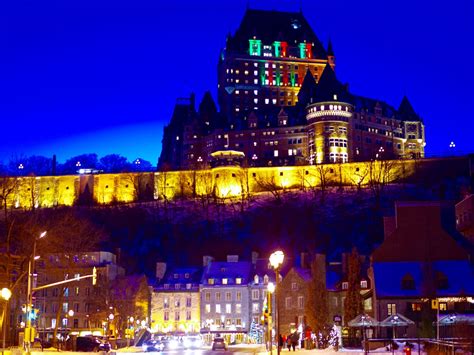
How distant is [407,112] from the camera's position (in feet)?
574

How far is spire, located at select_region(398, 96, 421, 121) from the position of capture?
174 m

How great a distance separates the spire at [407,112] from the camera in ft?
570

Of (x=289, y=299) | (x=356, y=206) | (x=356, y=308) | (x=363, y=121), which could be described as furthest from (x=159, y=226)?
(x=356, y=308)

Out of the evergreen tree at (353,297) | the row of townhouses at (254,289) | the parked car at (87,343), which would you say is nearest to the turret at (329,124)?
the row of townhouses at (254,289)

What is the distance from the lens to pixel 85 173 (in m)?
159

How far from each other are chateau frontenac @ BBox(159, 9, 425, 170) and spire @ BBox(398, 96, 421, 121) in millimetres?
221

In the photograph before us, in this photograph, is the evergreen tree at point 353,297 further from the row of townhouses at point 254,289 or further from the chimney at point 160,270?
the chimney at point 160,270

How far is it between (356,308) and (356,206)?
8518 cm

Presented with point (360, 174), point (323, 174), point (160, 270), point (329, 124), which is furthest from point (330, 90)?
point (160, 270)

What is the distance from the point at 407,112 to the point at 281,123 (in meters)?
29.4

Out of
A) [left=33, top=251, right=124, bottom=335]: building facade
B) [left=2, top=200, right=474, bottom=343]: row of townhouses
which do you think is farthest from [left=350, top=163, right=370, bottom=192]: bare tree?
[left=33, top=251, right=124, bottom=335]: building facade

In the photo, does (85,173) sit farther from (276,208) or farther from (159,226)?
(276,208)

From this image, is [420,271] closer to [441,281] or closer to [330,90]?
[441,281]

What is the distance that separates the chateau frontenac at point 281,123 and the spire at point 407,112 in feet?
0.73
